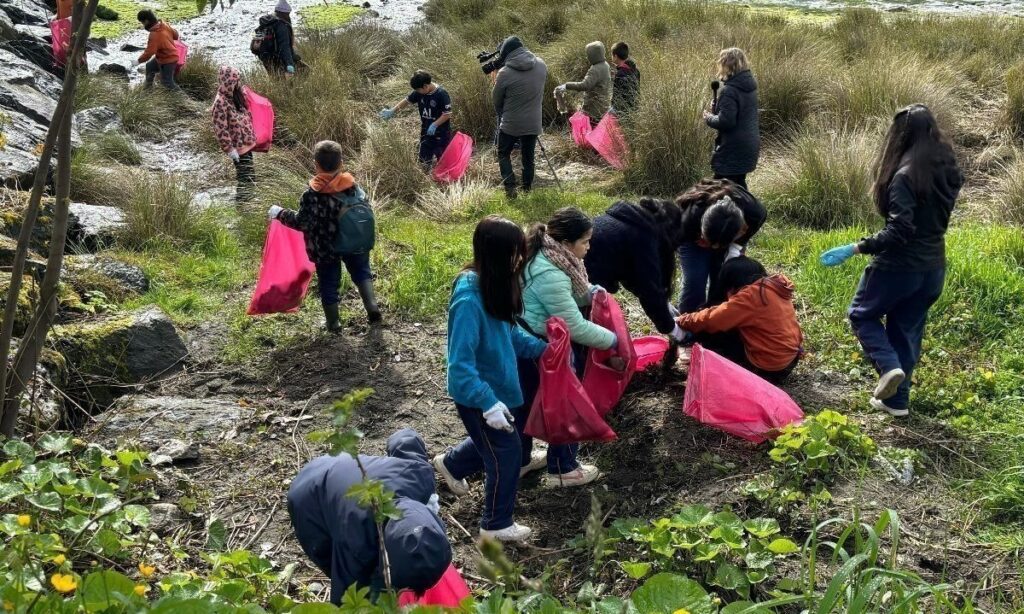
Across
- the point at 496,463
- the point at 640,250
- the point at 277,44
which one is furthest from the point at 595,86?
the point at 496,463

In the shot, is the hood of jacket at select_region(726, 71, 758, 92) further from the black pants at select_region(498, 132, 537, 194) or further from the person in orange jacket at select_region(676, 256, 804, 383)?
the black pants at select_region(498, 132, 537, 194)

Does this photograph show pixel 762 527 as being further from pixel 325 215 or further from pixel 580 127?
pixel 580 127

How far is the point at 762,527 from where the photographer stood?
3.52 meters

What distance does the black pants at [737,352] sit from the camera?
191 inches

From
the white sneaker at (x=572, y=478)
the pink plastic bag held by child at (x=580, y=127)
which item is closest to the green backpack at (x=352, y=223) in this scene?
the white sneaker at (x=572, y=478)

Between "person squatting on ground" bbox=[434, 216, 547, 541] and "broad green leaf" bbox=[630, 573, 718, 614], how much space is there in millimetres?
Result: 860

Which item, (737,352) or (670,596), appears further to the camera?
(737,352)

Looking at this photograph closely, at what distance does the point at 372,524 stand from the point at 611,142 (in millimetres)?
7423

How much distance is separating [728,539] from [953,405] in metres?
2.09

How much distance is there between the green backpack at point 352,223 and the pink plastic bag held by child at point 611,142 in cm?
424

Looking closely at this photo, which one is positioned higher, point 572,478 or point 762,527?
point 762,527

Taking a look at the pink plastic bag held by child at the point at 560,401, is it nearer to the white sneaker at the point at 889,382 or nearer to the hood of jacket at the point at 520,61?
the white sneaker at the point at 889,382

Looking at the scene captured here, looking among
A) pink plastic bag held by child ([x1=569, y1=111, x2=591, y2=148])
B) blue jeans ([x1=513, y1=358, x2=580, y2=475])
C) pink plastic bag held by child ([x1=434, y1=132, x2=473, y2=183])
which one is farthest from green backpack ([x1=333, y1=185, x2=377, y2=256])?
pink plastic bag held by child ([x1=569, y1=111, x2=591, y2=148])

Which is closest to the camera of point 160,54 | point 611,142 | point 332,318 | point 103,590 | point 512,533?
point 103,590
